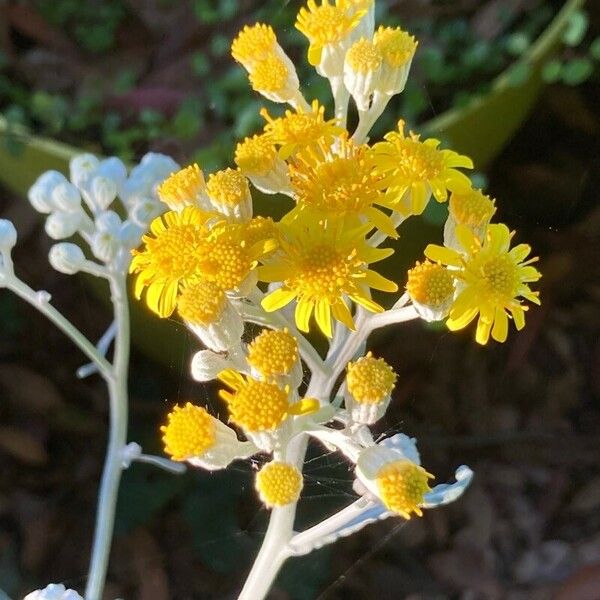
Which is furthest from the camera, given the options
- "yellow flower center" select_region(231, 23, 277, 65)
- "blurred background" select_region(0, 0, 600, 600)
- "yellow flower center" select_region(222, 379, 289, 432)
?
"blurred background" select_region(0, 0, 600, 600)

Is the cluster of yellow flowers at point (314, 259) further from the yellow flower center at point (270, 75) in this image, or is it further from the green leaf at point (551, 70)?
the green leaf at point (551, 70)

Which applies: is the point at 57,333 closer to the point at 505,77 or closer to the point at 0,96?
the point at 0,96

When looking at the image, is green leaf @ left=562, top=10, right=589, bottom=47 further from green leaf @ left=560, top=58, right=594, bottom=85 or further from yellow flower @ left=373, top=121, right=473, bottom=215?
yellow flower @ left=373, top=121, right=473, bottom=215

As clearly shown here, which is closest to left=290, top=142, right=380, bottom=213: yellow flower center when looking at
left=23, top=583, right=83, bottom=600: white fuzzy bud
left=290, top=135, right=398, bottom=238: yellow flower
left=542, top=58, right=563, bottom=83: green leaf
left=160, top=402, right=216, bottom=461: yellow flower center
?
left=290, top=135, right=398, bottom=238: yellow flower

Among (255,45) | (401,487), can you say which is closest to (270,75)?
(255,45)

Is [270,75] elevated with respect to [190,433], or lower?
elevated

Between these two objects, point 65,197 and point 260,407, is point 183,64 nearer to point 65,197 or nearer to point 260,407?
point 65,197
